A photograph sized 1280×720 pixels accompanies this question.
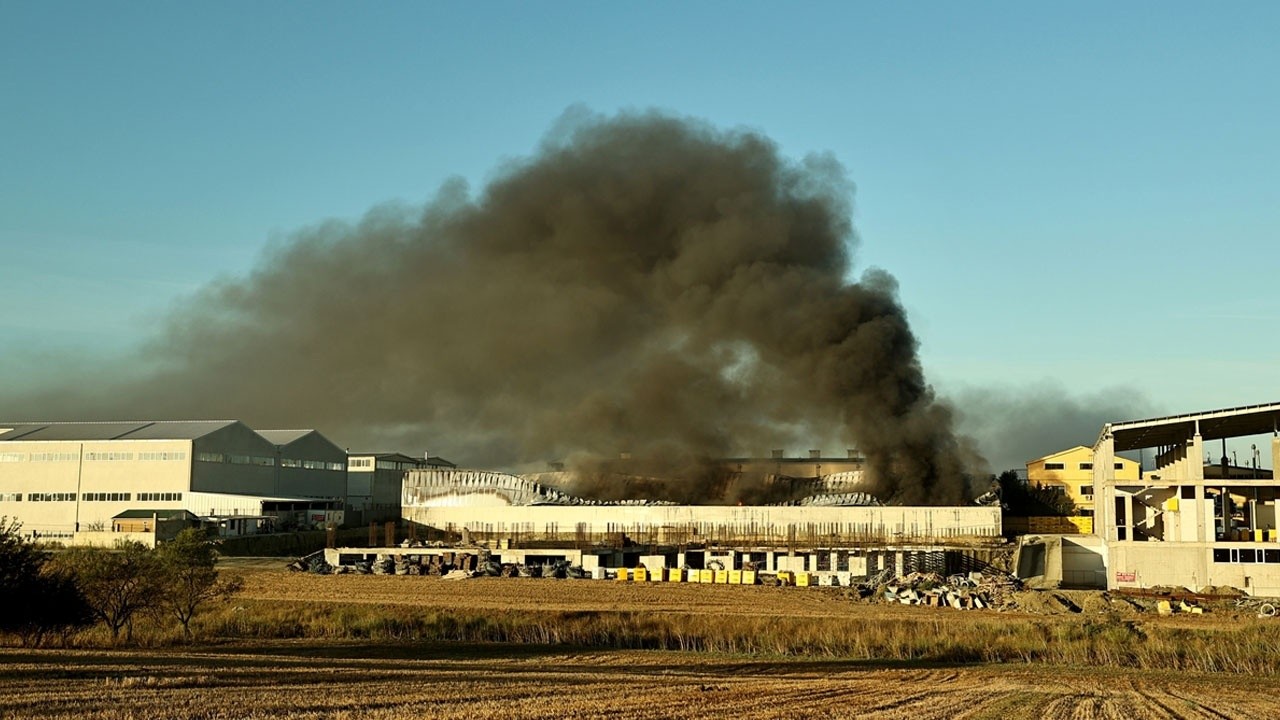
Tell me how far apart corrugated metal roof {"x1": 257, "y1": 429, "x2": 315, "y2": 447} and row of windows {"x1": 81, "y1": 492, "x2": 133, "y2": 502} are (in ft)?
37.0

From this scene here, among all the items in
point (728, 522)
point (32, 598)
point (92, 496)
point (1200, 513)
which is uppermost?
point (1200, 513)

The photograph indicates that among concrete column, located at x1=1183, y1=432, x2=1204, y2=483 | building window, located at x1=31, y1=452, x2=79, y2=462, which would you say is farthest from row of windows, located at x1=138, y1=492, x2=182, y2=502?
concrete column, located at x1=1183, y1=432, x2=1204, y2=483

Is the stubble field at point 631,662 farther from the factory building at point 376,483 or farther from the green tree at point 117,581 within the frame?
the factory building at point 376,483

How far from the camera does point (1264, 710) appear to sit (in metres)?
19.4

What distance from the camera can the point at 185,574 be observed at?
32594mm

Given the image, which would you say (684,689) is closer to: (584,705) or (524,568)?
(584,705)

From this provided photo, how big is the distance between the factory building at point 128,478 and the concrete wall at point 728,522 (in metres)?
11.1

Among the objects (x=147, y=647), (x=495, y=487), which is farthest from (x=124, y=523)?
(x=147, y=647)

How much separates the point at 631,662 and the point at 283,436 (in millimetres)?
61563

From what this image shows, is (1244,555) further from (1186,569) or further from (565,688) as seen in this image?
(565,688)

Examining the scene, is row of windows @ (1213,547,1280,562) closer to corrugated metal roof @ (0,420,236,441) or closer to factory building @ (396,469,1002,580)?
factory building @ (396,469,1002,580)

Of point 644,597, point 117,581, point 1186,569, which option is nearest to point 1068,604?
point 1186,569

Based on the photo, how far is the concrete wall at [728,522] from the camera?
195ft

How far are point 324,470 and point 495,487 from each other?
1669cm
